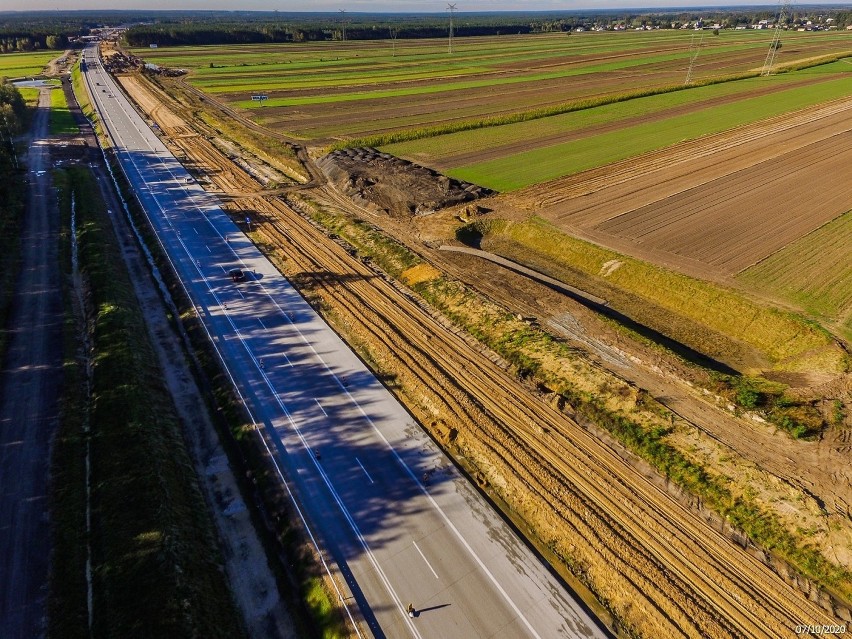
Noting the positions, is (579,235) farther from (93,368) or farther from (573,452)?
(93,368)

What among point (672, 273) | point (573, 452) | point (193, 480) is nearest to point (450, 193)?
point (672, 273)

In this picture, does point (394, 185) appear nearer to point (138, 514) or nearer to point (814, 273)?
point (814, 273)

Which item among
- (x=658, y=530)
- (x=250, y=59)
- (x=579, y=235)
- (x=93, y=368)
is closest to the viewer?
(x=658, y=530)

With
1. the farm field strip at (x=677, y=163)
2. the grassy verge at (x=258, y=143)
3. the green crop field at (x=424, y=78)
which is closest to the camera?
the farm field strip at (x=677, y=163)

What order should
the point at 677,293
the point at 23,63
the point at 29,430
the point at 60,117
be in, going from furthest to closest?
the point at 23,63
the point at 60,117
the point at 677,293
the point at 29,430

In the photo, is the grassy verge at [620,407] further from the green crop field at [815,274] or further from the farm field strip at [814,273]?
the farm field strip at [814,273]

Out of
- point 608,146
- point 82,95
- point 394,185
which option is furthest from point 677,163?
point 82,95

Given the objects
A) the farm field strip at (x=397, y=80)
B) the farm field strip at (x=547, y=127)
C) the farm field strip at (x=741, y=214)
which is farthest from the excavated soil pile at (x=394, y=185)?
the farm field strip at (x=397, y=80)
